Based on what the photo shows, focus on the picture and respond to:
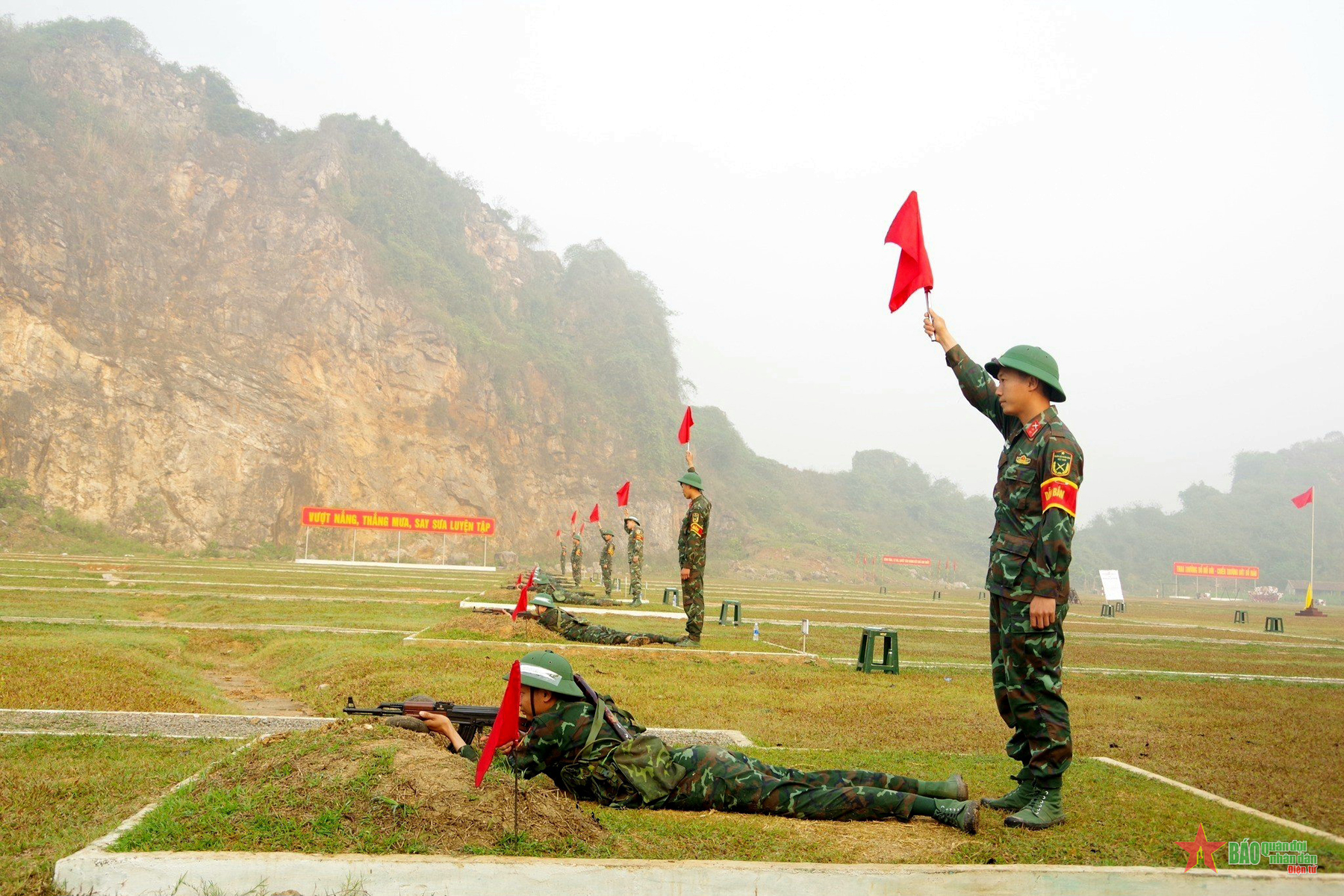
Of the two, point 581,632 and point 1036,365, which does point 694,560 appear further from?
point 1036,365

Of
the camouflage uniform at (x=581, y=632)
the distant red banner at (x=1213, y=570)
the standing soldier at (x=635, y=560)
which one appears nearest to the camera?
the camouflage uniform at (x=581, y=632)

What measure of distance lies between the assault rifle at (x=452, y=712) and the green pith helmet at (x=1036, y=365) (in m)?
3.70

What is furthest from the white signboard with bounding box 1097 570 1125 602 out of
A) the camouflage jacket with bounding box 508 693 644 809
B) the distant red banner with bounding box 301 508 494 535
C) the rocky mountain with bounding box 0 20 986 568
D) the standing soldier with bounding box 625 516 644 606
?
the camouflage jacket with bounding box 508 693 644 809

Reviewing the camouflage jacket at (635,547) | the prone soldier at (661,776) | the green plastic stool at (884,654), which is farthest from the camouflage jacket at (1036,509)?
the camouflage jacket at (635,547)

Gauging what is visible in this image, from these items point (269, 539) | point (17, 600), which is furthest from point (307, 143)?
point (17, 600)

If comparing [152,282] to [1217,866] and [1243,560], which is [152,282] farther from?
[1243,560]

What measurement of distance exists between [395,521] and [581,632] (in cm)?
3954

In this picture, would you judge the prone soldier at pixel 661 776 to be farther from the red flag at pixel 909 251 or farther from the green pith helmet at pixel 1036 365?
the red flag at pixel 909 251

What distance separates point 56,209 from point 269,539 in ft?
69.8

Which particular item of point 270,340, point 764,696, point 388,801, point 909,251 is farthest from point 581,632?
point 270,340

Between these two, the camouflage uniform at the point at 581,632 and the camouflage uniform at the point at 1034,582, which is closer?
the camouflage uniform at the point at 1034,582

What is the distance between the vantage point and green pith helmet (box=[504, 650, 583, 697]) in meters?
4.84

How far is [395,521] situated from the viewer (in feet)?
165

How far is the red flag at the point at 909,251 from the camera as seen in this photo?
664 centimetres
